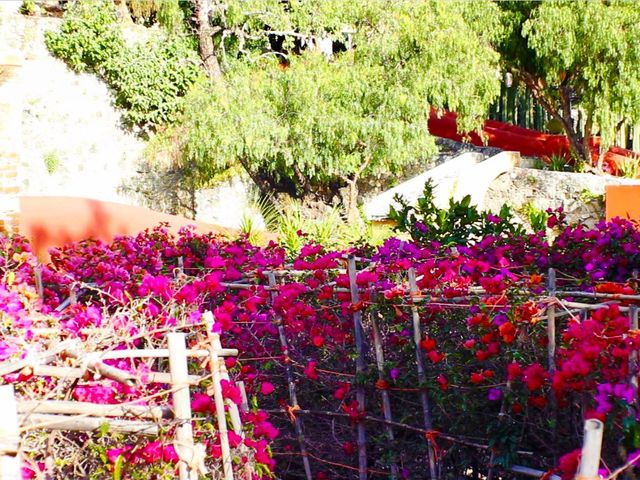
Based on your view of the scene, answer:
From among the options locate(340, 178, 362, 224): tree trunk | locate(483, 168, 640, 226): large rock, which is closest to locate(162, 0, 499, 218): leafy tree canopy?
locate(340, 178, 362, 224): tree trunk

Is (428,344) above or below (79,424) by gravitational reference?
below

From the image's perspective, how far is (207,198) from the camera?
635 inches

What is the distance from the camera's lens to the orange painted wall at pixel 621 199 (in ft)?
39.0

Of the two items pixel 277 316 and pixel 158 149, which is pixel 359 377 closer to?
pixel 277 316

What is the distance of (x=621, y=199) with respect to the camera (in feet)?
39.7

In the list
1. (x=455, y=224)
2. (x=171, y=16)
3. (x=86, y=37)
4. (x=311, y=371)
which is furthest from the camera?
(x=171, y=16)

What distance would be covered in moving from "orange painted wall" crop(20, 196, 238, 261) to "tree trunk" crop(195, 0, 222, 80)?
21.1ft

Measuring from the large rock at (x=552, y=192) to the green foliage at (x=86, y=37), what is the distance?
7114 millimetres

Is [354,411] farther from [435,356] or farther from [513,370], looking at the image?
[513,370]

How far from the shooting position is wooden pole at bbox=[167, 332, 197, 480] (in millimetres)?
2408

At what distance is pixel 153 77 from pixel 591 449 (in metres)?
15.1

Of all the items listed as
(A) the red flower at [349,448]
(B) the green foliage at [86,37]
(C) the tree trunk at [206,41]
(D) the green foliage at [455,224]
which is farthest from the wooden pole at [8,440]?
(C) the tree trunk at [206,41]

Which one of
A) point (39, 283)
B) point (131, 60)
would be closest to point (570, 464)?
point (39, 283)

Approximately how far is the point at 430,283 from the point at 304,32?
12563 millimetres
